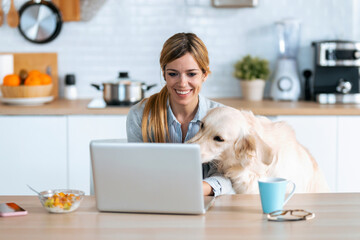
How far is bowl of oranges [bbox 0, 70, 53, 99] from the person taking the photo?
3.65 m

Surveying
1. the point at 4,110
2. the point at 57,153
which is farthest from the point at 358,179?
the point at 4,110

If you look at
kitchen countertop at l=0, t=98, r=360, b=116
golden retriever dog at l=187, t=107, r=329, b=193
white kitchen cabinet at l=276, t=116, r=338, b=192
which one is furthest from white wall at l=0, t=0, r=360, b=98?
golden retriever dog at l=187, t=107, r=329, b=193

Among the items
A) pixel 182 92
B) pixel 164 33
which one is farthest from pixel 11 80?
pixel 182 92

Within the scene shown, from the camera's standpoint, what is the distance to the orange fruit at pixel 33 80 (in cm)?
370

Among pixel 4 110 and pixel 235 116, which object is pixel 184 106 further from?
pixel 4 110

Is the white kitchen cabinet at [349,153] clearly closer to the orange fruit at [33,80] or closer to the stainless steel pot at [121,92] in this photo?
the stainless steel pot at [121,92]

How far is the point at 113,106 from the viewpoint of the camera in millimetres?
3602

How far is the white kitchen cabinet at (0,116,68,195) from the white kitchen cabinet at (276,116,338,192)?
1.37 m

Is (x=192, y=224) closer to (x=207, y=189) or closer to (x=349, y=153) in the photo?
(x=207, y=189)

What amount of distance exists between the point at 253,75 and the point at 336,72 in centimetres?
56

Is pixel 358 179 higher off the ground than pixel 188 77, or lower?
lower

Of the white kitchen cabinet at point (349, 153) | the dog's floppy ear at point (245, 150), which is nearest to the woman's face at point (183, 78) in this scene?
the dog's floppy ear at point (245, 150)

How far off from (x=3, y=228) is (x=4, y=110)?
2.04 metres

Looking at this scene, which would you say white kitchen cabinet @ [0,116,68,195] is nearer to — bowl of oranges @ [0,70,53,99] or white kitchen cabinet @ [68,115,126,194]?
white kitchen cabinet @ [68,115,126,194]
